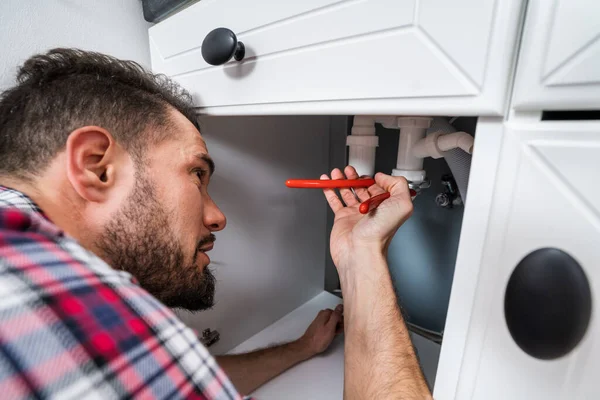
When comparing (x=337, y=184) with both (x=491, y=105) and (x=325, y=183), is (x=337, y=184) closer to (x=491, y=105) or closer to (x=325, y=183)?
(x=325, y=183)

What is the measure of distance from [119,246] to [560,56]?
502 millimetres

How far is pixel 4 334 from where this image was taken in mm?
165

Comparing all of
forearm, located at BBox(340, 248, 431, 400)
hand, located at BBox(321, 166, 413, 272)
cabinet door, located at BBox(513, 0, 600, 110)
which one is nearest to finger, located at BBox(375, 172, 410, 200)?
hand, located at BBox(321, 166, 413, 272)

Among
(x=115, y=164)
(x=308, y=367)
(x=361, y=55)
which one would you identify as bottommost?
(x=308, y=367)

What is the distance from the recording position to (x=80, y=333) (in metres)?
0.19

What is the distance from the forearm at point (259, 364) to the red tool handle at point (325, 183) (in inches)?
20.1

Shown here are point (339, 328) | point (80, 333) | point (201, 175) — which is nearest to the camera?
point (80, 333)

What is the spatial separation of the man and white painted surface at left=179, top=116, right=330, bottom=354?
191mm

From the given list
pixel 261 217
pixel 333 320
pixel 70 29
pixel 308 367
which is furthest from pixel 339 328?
pixel 70 29

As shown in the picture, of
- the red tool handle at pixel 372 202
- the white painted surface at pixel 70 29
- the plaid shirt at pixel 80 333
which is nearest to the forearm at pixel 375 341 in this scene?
the red tool handle at pixel 372 202

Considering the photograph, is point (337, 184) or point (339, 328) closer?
point (337, 184)

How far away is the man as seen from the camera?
0.18 metres

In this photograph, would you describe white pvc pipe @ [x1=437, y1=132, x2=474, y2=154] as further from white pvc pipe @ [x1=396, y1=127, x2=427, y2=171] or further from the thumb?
the thumb

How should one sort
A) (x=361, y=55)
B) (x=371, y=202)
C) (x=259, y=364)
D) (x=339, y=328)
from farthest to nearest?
(x=339, y=328) → (x=259, y=364) → (x=371, y=202) → (x=361, y=55)
